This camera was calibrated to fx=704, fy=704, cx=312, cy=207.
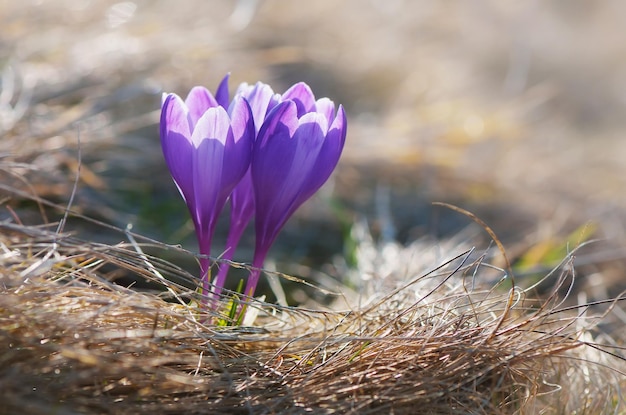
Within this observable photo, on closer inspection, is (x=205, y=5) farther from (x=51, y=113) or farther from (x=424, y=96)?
(x=51, y=113)

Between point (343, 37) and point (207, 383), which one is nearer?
point (207, 383)

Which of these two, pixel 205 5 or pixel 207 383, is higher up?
pixel 205 5

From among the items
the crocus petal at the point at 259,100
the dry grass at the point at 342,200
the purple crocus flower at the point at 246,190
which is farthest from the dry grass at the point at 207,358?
the crocus petal at the point at 259,100

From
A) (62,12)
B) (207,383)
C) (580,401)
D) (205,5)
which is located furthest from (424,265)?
(205,5)

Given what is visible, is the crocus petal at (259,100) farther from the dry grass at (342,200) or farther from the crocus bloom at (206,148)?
the dry grass at (342,200)

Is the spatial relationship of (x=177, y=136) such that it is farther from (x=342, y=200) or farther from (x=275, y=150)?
(x=342, y=200)

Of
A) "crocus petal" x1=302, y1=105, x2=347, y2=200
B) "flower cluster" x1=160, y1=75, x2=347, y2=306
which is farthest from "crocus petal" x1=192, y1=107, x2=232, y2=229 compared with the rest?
"crocus petal" x1=302, y1=105, x2=347, y2=200

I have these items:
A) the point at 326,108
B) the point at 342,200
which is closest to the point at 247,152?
the point at 326,108
